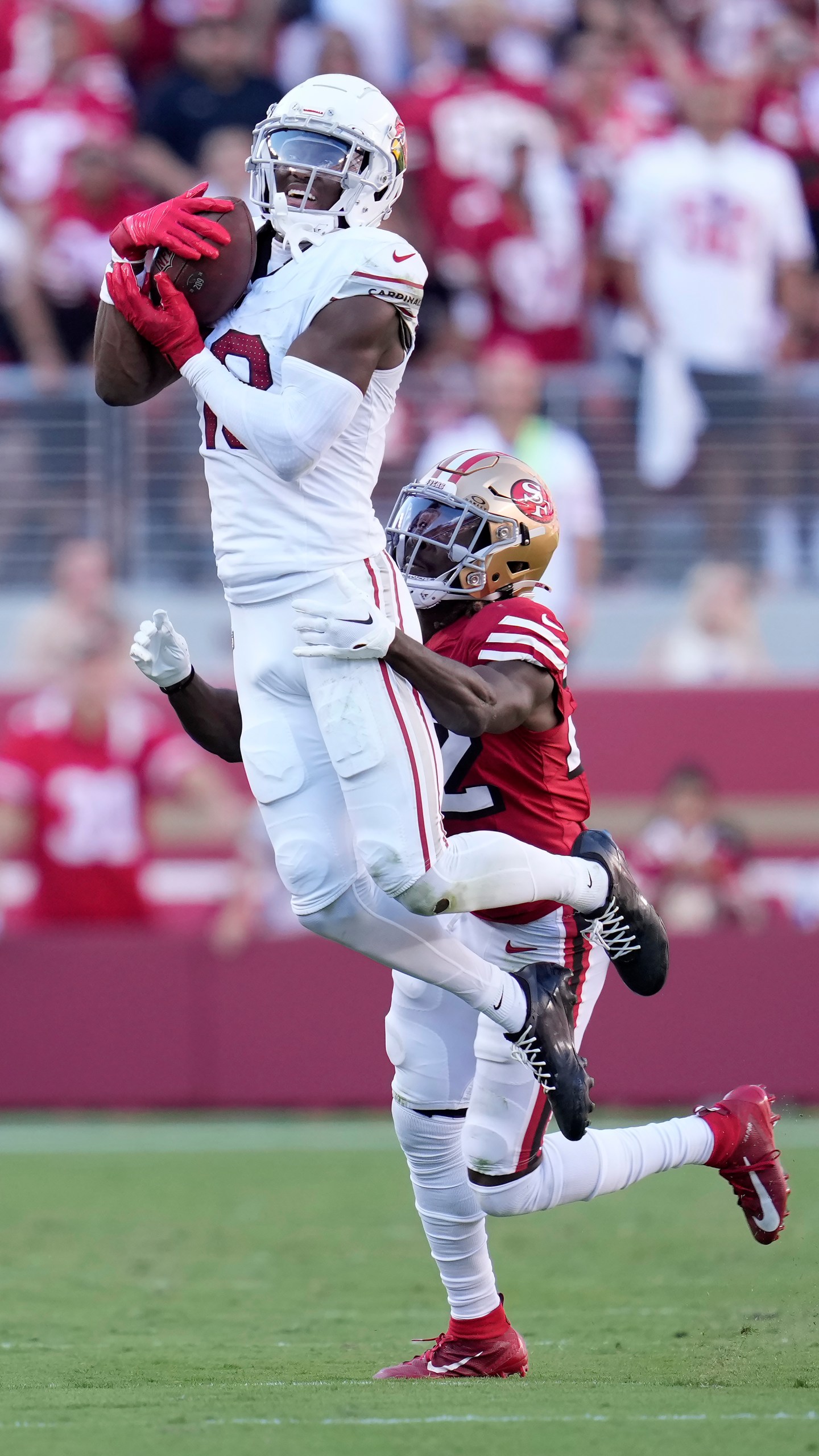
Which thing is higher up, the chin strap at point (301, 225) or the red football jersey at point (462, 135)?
the red football jersey at point (462, 135)

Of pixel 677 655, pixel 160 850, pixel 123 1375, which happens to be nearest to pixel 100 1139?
pixel 160 850

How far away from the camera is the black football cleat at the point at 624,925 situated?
15.4 ft

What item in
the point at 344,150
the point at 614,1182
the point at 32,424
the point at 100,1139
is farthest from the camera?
the point at 32,424

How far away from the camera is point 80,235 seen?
32.4 feet

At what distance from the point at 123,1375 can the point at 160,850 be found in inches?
200

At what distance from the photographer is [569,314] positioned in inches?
398

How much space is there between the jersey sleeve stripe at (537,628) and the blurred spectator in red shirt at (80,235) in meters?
5.73

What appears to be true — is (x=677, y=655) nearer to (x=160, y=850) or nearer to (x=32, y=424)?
(x=160, y=850)

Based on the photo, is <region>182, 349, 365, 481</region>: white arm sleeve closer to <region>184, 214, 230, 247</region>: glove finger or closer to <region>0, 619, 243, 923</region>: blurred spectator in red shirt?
<region>184, 214, 230, 247</region>: glove finger

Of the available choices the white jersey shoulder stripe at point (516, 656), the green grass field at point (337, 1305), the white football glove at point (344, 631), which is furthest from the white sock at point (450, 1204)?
the white football glove at point (344, 631)

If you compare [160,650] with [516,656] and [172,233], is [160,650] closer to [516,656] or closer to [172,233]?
[516,656]

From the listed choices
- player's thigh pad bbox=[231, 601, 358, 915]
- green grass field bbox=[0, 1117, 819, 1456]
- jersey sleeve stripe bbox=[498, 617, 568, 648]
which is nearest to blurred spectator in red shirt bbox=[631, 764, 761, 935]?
green grass field bbox=[0, 1117, 819, 1456]

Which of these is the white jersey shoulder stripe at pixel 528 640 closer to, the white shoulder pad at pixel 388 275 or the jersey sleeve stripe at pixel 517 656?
the jersey sleeve stripe at pixel 517 656

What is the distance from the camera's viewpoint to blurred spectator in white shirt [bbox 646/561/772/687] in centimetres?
947
